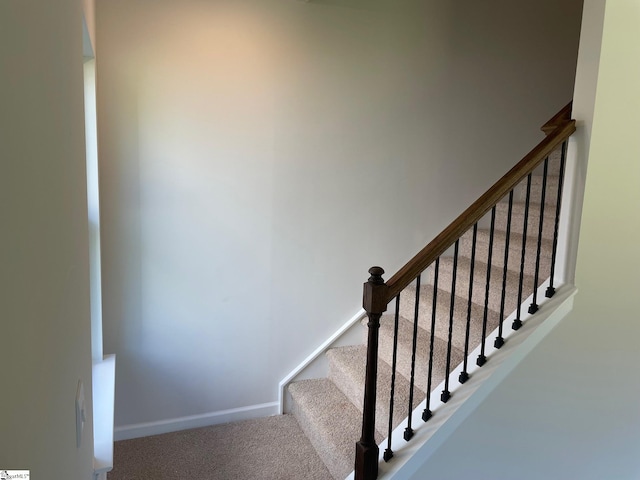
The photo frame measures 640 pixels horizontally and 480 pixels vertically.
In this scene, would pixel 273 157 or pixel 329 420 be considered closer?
pixel 329 420

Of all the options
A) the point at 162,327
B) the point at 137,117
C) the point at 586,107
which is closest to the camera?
the point at 586,107

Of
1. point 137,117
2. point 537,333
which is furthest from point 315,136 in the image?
point 537,333

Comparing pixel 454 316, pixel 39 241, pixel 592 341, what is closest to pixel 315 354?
pixel 454 316

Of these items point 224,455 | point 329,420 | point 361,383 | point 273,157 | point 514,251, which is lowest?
point 224,455

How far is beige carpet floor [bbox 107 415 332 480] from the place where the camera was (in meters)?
2.27

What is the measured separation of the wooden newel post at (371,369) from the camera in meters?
1.79

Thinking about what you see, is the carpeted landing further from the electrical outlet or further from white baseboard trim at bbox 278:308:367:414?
the electrical outlet

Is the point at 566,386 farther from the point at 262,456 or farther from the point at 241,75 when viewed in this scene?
the point at 241,75

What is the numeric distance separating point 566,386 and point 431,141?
5.43 feet

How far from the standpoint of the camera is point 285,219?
268cm

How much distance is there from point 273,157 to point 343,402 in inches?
59.3

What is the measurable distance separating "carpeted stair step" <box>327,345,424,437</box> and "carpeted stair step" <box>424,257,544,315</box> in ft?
2.15

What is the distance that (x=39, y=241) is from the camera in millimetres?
687

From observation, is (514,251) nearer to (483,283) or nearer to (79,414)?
(483,283)
